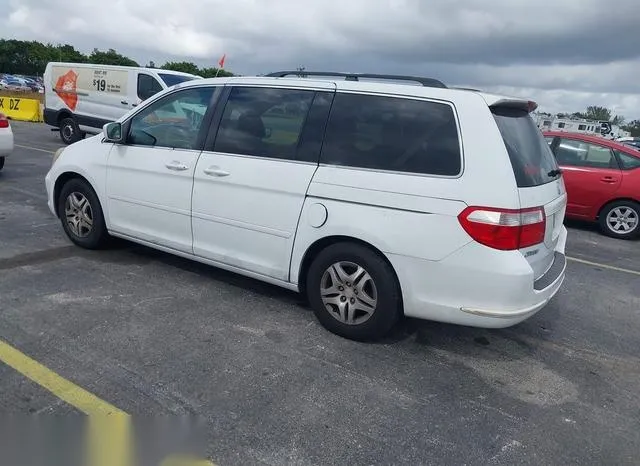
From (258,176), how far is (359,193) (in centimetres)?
84

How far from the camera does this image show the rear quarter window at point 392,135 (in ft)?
10.9

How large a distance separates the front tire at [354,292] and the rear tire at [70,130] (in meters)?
12.3

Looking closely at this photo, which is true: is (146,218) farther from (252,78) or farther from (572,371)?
(572,371)

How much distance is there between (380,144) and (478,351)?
5.44 feet

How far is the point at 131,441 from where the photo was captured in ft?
8.24

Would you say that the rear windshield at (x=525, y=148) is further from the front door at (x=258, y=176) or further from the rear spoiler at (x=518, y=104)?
the front door at (x=258, y=176)

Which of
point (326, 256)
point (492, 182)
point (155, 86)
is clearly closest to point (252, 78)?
point (326, 256)

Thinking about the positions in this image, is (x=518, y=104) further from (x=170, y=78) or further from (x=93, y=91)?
(x=93, y=91)

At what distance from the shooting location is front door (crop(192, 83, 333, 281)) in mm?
3752

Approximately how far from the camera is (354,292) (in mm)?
3586

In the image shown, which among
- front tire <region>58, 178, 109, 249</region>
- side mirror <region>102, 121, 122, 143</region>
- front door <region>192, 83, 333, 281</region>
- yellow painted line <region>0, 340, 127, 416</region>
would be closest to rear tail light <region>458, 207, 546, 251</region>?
front door <region>192, 83, 333, 281</region>

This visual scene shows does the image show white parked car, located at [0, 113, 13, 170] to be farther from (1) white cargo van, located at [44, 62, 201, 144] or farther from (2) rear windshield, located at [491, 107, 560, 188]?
(2) rear windshield, located at [491, 107, 560, 188]

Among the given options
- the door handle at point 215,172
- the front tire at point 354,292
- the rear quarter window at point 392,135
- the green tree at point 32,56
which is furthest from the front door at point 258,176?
the green tree at point 32,56

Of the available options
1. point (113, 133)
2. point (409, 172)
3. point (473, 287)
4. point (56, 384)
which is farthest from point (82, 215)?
point (473, 287)
